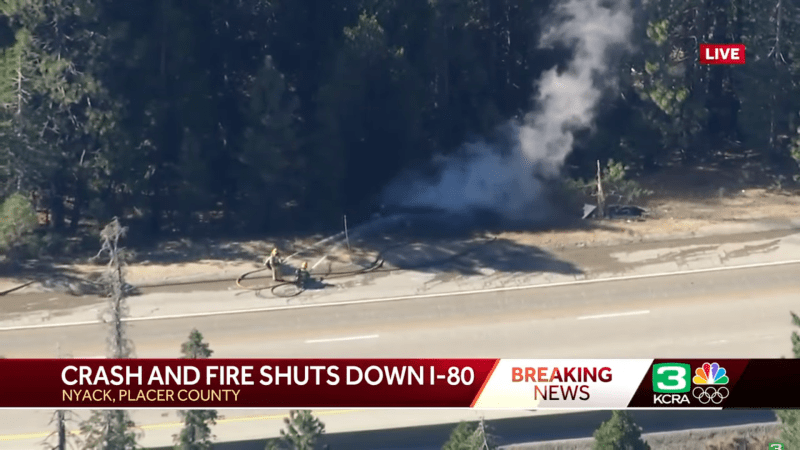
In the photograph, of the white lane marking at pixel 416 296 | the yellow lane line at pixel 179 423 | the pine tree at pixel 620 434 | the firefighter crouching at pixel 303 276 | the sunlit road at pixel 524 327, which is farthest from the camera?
the firefighter crouching at pixel 303 276

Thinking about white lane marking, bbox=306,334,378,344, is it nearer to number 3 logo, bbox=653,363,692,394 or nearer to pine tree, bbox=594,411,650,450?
pine tree, bbox=594,411,650,450

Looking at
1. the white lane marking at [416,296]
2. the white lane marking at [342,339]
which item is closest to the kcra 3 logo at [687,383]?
the white lane marking at [342,339]

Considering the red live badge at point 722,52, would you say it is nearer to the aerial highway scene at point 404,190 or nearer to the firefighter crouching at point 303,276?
the aerial highway scene at point 404,190

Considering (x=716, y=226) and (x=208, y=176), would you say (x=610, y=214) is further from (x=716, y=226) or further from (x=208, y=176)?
(x=208, y=176)

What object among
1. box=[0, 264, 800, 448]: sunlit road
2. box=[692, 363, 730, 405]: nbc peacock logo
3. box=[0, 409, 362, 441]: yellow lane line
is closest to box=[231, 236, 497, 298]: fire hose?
box=[0, 264, 800, 448]: sunlit road

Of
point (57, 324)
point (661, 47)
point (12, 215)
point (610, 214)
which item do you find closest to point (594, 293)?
point (610, 214)

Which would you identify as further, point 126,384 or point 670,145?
point 670,145

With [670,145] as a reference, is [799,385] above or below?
below

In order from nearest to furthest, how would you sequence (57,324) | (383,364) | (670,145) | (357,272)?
(383,364) → (57,324) → (357,272) → (670,145)
